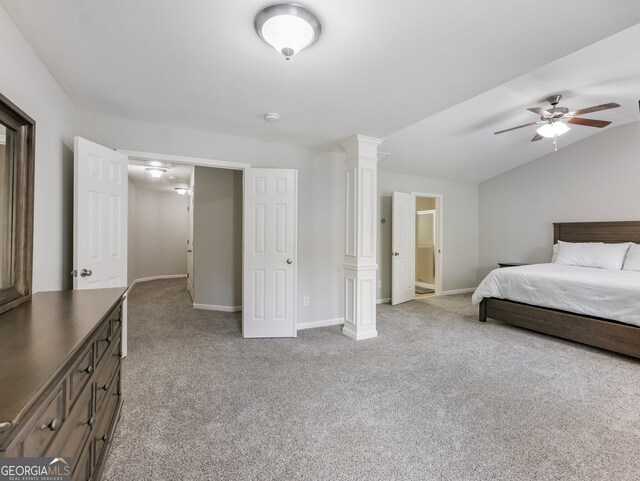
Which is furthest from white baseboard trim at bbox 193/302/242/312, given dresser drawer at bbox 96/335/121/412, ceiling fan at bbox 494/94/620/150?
ceiling fan at bbox 494/94/620/150

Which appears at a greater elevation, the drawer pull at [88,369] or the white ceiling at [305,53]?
the white ceiling at [305,53]

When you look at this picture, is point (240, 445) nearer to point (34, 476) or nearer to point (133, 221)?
point (34, 476)

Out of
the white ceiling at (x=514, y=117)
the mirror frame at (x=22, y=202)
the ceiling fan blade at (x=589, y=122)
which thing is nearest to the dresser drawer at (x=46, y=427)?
the mirror frame at (x=22, y=202)

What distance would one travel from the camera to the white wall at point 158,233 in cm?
746

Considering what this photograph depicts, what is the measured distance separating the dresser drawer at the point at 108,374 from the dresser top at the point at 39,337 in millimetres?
284

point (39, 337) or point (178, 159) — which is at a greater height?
point (178, 159)

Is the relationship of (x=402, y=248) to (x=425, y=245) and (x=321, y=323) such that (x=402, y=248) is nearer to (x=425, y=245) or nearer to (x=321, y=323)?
(x=425, y=245)

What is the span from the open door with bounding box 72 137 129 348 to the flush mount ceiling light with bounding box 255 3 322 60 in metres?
1.85

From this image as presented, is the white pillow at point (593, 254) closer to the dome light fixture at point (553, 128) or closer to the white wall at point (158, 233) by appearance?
the dome light fixture at point (553, 128)

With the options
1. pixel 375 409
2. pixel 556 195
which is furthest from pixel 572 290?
pixel 556 195

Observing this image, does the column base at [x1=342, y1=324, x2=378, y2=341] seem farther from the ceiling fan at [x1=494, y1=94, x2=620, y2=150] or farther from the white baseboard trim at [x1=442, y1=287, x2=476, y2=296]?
the white baseboard trim at [x1=442, y1=287, x2=476, y2=296]

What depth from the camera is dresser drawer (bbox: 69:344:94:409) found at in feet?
3.48

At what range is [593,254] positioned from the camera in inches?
179

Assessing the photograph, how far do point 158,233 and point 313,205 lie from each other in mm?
5743
